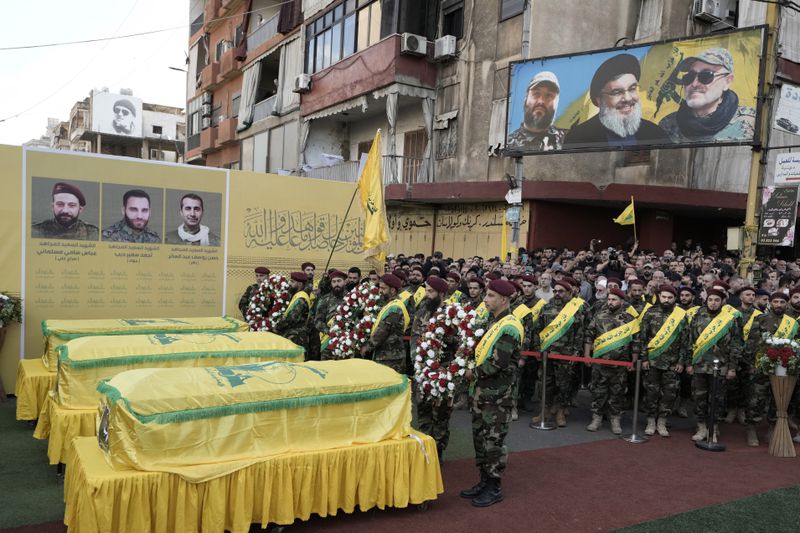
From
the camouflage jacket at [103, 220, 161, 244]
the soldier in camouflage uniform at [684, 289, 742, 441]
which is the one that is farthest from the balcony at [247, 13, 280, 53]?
the soldier in camouflage uniform at [684, 289, 742, 441]

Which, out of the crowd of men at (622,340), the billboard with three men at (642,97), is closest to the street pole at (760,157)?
the billboard with three men at (642,97)

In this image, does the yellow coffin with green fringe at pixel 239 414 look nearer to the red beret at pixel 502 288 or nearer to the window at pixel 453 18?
the red beret at pixel 502 288

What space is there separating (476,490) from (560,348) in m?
3.43

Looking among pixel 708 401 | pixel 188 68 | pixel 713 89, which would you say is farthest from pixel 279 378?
pixel 188 68

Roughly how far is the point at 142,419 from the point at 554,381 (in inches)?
244

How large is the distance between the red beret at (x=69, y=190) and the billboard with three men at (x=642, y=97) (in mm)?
9634

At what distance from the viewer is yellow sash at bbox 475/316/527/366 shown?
224 inches

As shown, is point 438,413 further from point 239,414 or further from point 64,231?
point 64,231

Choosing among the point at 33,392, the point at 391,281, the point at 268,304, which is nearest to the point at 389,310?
the point at 391,281

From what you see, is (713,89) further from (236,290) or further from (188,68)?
(188,68)

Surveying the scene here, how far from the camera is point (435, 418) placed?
20.8 feet

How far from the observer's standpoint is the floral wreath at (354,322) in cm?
784

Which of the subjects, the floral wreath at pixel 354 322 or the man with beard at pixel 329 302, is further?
the man with beard at pixel 329 302

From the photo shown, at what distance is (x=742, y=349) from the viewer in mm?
8156
